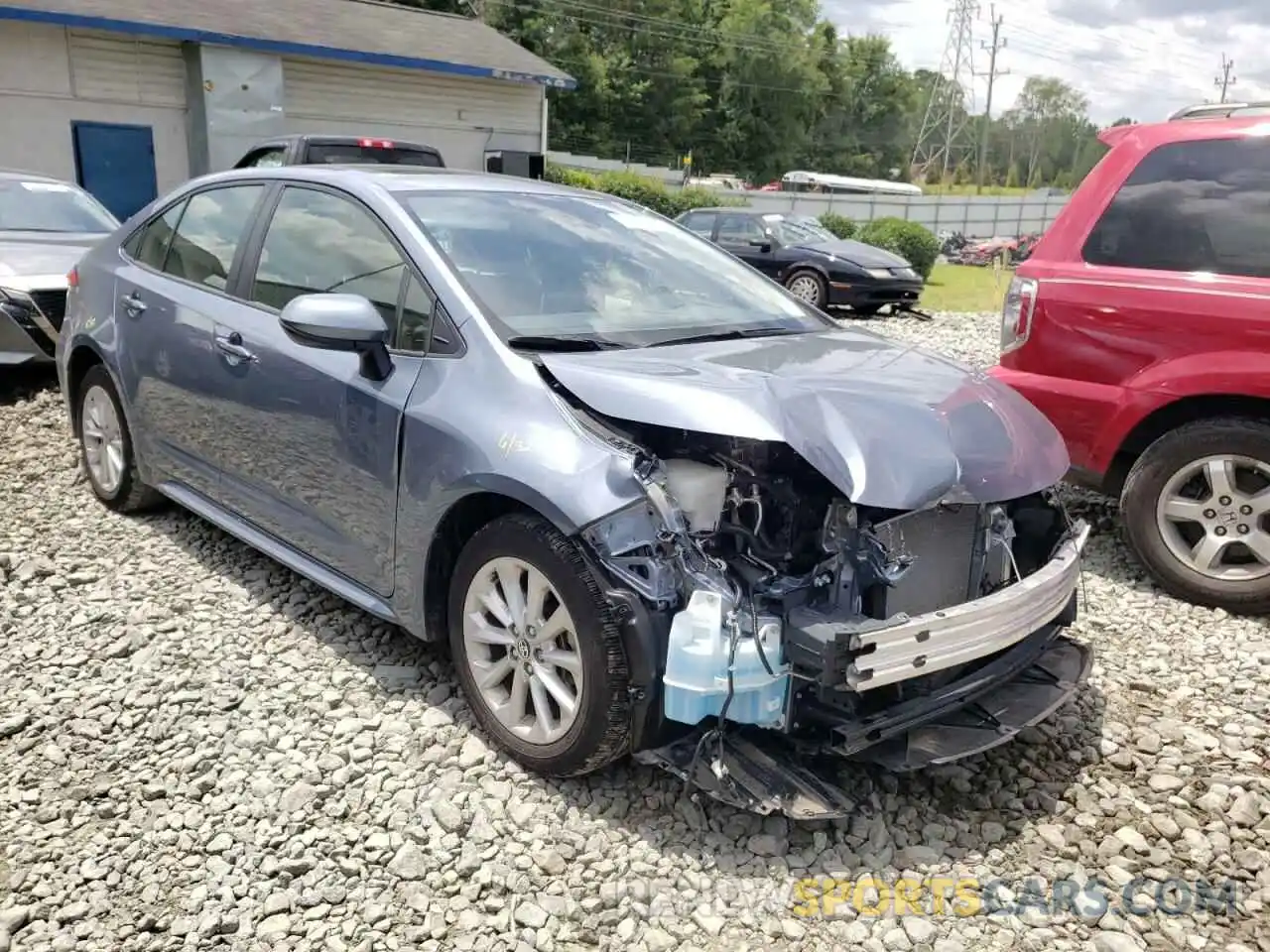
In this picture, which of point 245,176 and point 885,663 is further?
point 245,176

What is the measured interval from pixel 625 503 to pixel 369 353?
43.5 inches

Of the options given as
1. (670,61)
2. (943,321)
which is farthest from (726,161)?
(943,321)

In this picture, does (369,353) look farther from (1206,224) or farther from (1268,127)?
(1268,127)

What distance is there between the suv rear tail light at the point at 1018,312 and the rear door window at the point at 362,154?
6.66 metres

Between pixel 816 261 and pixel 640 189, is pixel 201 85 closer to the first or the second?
pixel 816 261

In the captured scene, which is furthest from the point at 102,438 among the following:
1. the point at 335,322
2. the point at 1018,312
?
the point at 1018,312

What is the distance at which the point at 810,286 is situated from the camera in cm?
1416

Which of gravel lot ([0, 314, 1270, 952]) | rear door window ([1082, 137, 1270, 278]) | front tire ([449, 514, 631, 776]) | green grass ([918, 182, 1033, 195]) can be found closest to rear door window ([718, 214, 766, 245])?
rear door window ([1082, 137, 1270, 278])

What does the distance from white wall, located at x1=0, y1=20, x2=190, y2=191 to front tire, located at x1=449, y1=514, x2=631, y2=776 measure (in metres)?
15.1

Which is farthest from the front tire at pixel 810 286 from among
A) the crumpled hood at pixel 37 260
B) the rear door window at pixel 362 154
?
the crumpled hood at pixel 37 260

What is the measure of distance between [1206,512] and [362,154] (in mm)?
8839

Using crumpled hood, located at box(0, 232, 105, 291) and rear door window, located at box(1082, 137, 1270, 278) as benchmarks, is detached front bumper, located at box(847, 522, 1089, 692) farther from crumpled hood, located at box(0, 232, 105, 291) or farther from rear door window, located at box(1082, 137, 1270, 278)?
crumpled hood, located at box(0, 232, 105, 291)

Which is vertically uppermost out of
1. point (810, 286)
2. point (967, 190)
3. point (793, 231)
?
point (967, 190)

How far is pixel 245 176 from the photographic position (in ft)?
13.9
